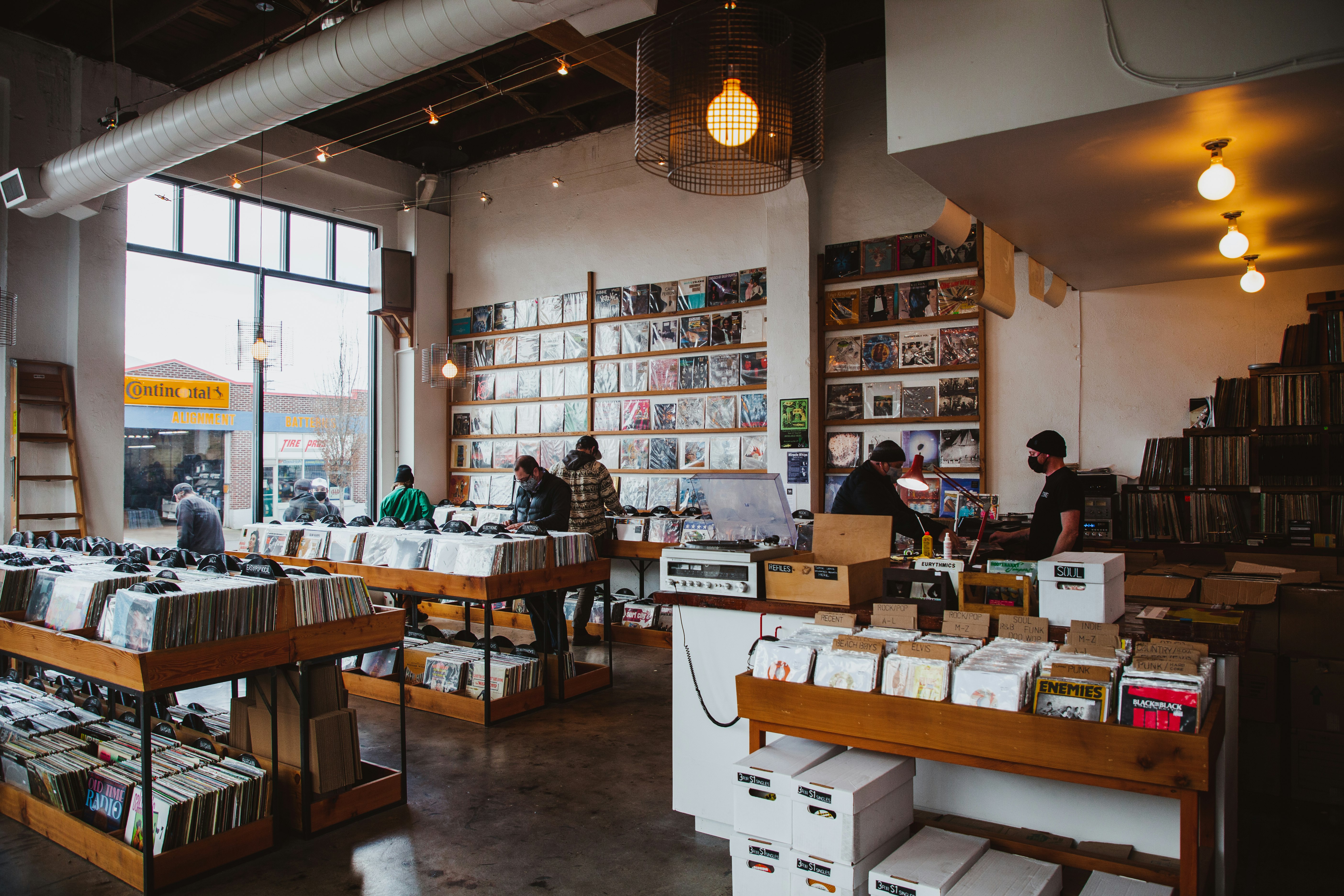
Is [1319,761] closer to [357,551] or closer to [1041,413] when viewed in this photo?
[1041,413]

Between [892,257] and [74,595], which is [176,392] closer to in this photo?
[74,595]

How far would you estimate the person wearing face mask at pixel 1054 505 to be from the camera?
4227 millimetres

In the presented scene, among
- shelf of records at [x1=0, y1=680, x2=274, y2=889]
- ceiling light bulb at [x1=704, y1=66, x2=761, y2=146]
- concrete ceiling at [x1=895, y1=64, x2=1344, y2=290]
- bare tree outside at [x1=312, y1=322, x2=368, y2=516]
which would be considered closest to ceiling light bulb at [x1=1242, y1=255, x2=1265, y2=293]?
concrete ceiling at [x1=895, y1=64, x2=1344, y2=290]

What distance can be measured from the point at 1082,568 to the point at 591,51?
5.50m

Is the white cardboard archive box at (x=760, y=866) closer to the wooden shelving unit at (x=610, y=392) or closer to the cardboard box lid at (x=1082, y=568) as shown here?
the cardboard box lid at (x=1082, y=568)

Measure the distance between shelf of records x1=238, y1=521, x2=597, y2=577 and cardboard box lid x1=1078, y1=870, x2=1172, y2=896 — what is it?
3.47 m

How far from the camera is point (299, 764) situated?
137 inches

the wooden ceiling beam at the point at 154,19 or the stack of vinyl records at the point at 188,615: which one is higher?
the wooden ceiling beam at the point at 154,19

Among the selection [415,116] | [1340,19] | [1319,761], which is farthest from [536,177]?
[1319,761]

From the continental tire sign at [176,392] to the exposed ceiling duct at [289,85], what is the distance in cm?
167

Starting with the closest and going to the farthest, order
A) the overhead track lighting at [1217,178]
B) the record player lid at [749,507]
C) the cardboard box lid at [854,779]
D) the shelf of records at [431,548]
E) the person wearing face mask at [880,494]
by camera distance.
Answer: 1. the cardboard box lid at [854,779]
2. the overhead track lighting at [1217,178]
3. the record player lid at [749,507]
4. the person wearing face mask at [880,494]
5. the shelf of records at [431,548]

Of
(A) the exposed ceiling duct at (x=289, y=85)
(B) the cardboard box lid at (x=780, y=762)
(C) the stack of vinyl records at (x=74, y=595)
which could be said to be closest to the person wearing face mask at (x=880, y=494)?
(B) the cardboard box lid at (x=780, y=762)

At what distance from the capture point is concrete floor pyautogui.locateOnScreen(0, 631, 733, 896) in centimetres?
303

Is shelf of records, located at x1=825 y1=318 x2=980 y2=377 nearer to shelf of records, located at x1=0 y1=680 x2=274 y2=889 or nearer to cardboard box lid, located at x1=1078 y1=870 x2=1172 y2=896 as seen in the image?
cardboard box lid, located at x1=1078 y1=870 x2=1172 y2=896
